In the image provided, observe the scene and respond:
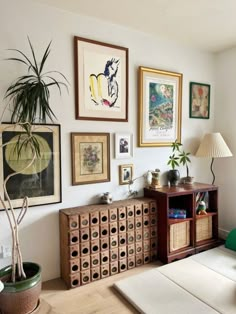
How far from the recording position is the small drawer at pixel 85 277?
7.70 feet

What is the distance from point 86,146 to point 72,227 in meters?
0.82

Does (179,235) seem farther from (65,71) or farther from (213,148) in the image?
(65,71)

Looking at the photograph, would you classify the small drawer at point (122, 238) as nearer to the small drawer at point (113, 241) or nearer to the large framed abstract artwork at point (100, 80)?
the small drawer at point (113, 241)

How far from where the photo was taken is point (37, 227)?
92.9 inches

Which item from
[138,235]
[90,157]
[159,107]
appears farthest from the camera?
[159,107]

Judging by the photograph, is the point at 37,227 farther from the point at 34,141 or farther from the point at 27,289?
the point at 34,141

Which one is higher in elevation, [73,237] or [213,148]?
[213,148]

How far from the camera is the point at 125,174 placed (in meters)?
2.82

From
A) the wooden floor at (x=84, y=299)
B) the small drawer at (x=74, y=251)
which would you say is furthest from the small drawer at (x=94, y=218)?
the wooden floor at (x=84, y=299)

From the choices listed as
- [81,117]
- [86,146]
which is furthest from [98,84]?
[86,146]

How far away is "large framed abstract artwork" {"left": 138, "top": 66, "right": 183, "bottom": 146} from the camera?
290 cm

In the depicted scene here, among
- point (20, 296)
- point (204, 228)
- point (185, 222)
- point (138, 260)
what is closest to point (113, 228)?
point (138, 260)

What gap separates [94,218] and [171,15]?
213 centimetres

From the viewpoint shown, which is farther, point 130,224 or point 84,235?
point 130,224
